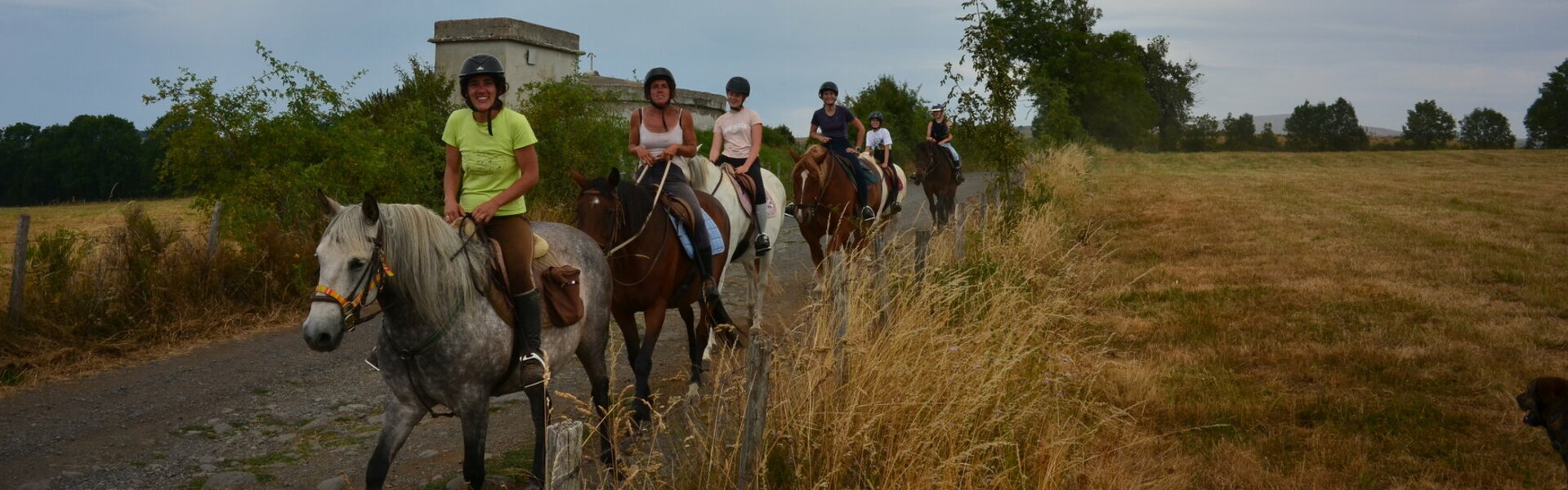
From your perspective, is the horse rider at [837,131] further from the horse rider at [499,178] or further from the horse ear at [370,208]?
the horse ear at [370,208]

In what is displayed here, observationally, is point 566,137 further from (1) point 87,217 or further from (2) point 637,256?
(1) point 87,217

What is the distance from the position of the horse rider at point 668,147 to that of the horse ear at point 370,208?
10.2ft

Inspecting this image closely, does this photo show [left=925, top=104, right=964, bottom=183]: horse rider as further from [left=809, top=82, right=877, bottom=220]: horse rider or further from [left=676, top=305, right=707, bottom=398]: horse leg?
[left=676, top=305, right=707, bottom=398]: horse leg

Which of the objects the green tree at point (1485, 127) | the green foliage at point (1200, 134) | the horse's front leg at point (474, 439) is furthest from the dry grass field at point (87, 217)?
the green tree at point (1485, 127)

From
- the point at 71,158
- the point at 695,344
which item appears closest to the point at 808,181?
the point at 695,344

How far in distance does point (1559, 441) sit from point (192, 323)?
35.8 ft

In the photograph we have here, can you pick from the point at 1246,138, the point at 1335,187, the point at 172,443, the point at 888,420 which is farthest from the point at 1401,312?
the point at 1246,138

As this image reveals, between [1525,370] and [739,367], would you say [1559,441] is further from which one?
[739,367]

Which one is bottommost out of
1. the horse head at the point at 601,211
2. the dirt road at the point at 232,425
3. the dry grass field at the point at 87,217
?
the dirt road at the point at 232,425

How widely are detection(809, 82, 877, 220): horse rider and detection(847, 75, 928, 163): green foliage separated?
3192 centimetres

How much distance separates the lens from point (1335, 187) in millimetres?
32250

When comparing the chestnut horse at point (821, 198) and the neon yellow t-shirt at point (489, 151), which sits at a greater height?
the neon yellow t-shirt at point (489, 151)

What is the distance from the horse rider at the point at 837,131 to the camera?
42.9 ft

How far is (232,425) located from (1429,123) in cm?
11403
